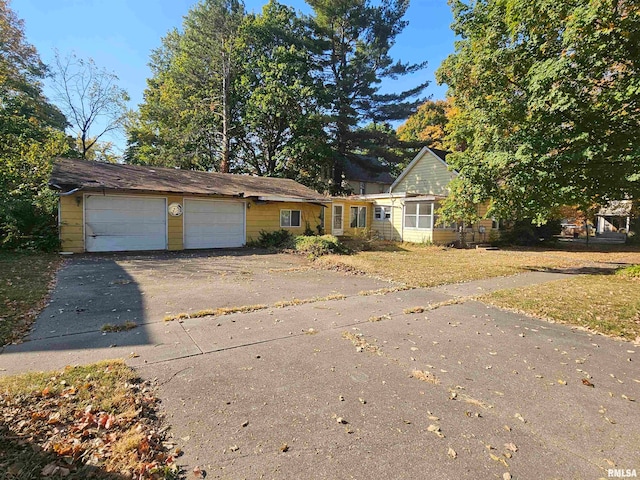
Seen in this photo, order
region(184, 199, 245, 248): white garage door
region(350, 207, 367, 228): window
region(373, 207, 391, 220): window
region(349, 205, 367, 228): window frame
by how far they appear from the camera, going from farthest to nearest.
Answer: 1. region(350, 207, 367, 228): window
2. region(349, 205, 367, 228): window frame
3. region(373, 207, 391, 220): window
4. region(184, 199, 245, 248): white garage door

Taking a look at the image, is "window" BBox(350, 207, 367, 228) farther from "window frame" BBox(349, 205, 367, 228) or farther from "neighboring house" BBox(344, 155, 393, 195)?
"neighboring house" BBox(344, 155, 393, 195)

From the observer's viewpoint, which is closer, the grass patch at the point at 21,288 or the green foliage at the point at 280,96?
the grass patch at the point at 21,288

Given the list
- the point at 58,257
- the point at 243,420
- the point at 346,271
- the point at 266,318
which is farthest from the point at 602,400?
the point at 58,257

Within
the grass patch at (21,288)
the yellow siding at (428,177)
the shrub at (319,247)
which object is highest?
the yellow siding at (428,177)

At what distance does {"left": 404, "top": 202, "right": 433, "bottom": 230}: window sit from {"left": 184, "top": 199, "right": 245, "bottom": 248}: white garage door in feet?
31.4

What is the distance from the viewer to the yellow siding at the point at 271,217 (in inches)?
627

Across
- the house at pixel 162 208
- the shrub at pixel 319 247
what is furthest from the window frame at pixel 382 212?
the shrub at pixel 319 247

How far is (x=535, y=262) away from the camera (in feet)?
42.0

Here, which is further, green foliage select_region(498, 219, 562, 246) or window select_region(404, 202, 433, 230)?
green foliage select_region(498, 219, 562, 246)

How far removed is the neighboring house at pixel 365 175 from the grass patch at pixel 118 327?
2520cm

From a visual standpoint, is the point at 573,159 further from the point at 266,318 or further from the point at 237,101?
the point at 237,101

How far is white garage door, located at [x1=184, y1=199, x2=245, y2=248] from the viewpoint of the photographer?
14.4 meters

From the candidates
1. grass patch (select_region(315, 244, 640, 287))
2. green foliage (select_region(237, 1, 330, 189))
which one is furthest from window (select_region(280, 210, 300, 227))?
green foliage (select_region(237, 1, 330, 189))

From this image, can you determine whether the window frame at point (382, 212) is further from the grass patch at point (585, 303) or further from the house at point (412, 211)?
the grass patch at point (585, 303)
